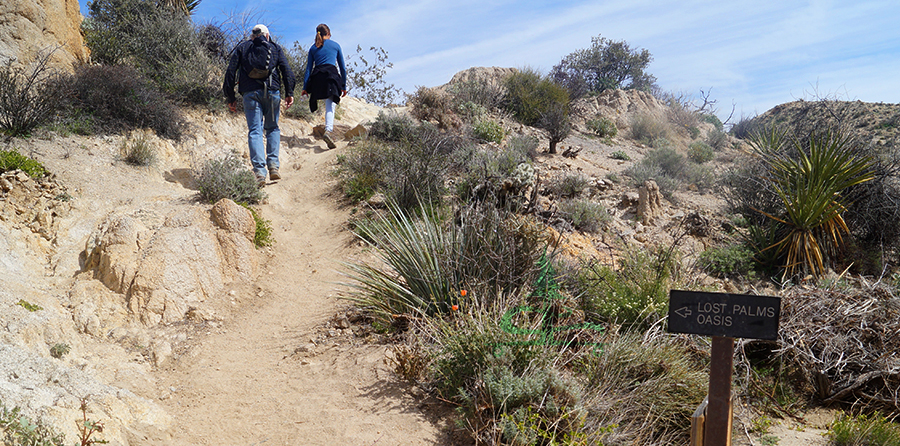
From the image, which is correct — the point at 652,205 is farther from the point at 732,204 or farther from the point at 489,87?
the point at 489,87

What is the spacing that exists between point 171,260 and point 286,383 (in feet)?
6.71

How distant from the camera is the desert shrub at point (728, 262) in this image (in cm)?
762

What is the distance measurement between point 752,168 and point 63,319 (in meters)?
10.9

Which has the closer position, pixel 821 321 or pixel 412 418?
pixel 412 418

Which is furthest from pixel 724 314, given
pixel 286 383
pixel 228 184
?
pixel 228 184

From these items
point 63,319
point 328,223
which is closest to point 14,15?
point 328,223

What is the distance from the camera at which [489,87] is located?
16219 millimetres

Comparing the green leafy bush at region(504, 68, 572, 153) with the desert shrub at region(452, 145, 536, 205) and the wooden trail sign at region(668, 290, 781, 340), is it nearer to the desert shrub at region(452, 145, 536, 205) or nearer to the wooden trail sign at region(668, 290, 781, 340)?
the desert shrub at region(452, 145, 536, 205)

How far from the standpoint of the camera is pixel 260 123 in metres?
7.92

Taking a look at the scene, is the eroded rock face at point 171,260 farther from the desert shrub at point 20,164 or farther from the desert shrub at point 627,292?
the desert shrub at point 627,292

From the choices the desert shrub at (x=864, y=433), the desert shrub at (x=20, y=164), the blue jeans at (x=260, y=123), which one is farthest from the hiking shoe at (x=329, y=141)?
the desert shrub at (x=864, y=433)

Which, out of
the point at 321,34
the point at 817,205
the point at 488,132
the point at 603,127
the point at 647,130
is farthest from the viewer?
the point at 647,130

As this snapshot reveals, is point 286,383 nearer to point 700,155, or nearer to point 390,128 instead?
point 390,128

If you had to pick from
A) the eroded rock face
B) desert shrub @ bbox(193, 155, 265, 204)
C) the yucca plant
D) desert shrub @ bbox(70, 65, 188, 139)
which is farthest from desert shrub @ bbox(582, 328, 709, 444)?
desert shrub @ bbox(70, 65, 188, 139)
